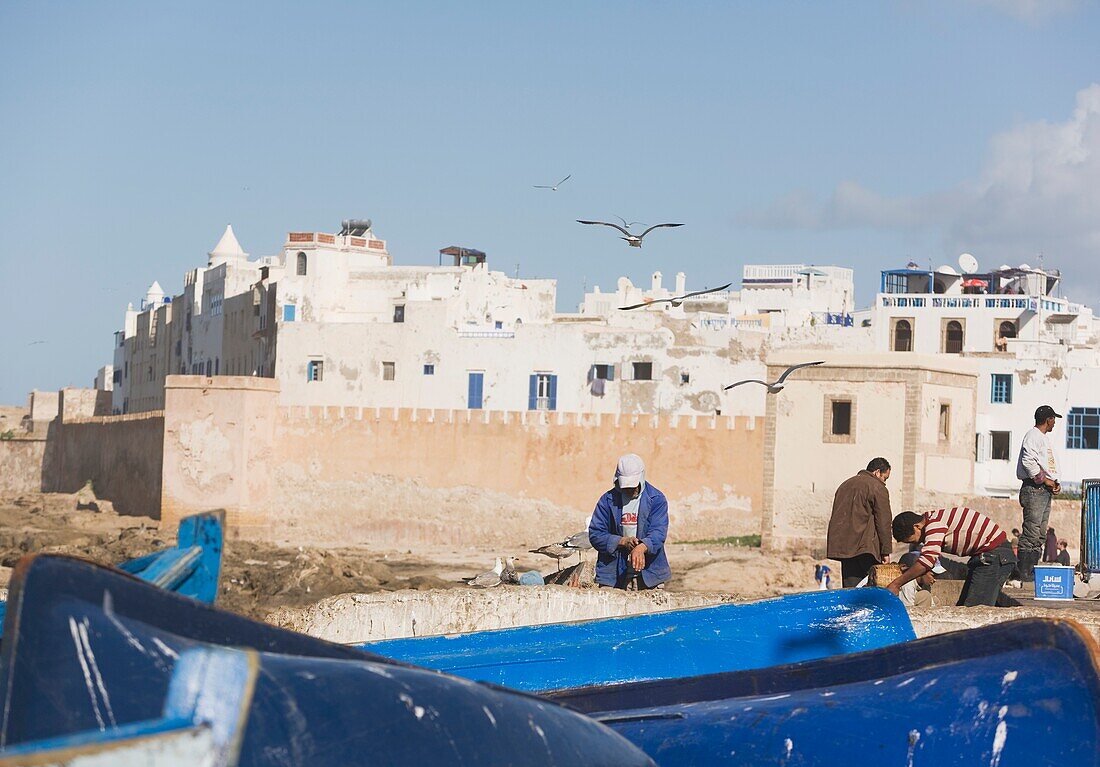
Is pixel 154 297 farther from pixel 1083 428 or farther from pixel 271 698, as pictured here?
pixel 271 698

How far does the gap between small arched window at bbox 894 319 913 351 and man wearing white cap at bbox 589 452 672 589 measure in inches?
1339

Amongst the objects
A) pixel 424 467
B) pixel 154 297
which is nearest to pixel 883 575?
pixel 424 467

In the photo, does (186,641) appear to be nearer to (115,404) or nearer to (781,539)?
(781,539)

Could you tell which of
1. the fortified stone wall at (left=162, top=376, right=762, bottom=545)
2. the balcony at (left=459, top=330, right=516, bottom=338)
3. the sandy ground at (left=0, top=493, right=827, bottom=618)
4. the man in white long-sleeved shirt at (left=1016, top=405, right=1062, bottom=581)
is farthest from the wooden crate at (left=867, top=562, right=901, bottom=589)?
the balcony at (left=459, top=330, right=516, bottom=338)

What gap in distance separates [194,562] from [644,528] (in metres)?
3.08

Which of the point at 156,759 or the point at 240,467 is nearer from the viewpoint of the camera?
the point at 156,759

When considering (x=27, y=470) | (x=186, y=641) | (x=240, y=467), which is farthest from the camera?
(x=27, y=470)

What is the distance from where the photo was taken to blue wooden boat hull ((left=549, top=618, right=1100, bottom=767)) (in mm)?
3801

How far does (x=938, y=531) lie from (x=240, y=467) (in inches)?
998

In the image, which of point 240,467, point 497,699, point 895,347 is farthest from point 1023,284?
point 497,699

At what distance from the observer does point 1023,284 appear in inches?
1921

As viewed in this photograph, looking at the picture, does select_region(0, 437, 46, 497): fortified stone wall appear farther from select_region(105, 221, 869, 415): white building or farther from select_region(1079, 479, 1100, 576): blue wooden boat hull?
select_region(1079, 479, 1100, 576): blue wooden boat hull

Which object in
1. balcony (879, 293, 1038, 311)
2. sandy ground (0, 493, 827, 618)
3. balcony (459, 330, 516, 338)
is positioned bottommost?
sandy ground (0, 493, 827, 618)

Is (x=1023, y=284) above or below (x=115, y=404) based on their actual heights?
above
